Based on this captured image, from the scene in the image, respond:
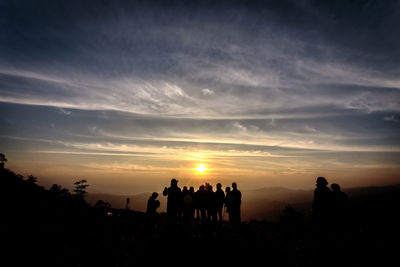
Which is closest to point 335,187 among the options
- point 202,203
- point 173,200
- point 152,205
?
point 202,203

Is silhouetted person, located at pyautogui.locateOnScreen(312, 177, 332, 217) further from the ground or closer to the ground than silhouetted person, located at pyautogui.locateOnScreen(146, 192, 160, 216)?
further from the ground

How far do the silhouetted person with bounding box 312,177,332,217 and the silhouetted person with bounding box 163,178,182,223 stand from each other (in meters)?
7.13

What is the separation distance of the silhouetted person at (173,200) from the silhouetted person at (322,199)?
23.4ft

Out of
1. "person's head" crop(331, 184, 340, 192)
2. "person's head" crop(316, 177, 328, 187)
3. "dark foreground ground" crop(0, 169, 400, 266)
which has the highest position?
"person's head" crop(316, 177, 328, 187)

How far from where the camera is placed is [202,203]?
12555 millimetres

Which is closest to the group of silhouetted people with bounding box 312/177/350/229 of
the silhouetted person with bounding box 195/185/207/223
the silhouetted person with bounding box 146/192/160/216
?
the silhouetted person with bounding box 195/185/207/223

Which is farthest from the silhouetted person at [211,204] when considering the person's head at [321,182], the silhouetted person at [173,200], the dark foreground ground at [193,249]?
the person's head at [321,182]

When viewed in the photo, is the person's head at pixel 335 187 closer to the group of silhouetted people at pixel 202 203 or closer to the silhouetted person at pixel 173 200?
the group of silhouetted people at pixel 202 203

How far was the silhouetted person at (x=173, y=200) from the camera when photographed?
37.6 feet

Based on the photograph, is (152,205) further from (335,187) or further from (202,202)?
(335,187)

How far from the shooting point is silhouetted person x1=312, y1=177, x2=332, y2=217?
8891 mm

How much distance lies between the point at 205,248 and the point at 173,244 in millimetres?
1338

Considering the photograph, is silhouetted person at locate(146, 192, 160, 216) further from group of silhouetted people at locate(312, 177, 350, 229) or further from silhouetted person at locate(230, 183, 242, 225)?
group of silhouetted people at locate(312, 177, 350, 229)

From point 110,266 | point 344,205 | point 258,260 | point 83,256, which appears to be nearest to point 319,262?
point 258,260
